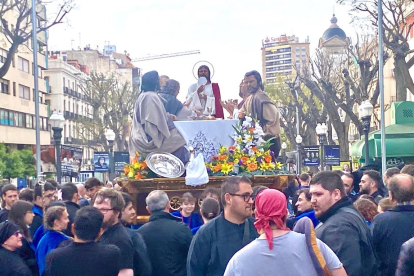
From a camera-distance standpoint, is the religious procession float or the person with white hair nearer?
the person with white hair

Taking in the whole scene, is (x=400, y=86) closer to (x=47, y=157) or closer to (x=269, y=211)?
(x=269, y=211)

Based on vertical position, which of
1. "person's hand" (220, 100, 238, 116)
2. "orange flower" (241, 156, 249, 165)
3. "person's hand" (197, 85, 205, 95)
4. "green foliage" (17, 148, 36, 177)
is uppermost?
"person's hand" (197, 85, 205, 95)

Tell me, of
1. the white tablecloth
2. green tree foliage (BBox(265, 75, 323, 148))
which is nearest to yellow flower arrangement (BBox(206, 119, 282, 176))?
the white tablecloth

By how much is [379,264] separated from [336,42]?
77.5 meters

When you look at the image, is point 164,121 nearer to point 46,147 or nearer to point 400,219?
→ point 400,219

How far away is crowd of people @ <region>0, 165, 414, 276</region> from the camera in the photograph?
4289mm

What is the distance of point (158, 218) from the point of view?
690cm

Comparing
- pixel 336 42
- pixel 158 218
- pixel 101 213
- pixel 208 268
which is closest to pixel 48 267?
pixel 101 213

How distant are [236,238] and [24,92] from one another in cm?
5108

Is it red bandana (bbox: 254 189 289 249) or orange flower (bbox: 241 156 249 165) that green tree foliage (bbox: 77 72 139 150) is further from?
red bandana (bbox: 254 189 289 249)

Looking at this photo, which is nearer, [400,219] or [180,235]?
[400,219]

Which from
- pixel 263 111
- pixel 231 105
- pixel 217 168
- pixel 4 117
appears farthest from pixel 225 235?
pixel 4 117

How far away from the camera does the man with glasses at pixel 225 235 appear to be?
5598 millimetres

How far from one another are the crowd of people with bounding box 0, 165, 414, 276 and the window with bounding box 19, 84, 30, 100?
4801 centimetres
